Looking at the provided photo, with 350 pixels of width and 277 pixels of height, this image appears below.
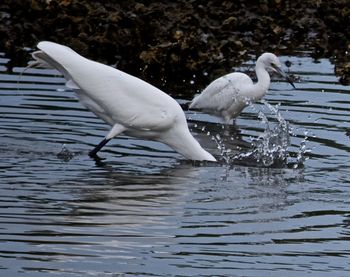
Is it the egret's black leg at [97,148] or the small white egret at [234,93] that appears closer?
the egret's black leg at [97,148]

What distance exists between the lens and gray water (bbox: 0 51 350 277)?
9.02 m

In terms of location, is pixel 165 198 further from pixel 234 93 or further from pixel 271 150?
pixel 234 93

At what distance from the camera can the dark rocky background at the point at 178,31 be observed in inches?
756

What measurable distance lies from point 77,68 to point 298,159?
8.31 ft

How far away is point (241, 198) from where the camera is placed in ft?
37.2

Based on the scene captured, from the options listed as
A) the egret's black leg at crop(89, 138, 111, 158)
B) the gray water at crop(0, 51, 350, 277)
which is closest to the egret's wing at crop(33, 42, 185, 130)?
the egret's black leg at crop(89, 138, 111, 158)

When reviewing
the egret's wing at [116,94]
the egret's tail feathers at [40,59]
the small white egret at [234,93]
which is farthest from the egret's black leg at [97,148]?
the small white egret at [234,93]

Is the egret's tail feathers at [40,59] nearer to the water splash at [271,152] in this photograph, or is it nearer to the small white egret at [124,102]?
the small white egret at [124,102]

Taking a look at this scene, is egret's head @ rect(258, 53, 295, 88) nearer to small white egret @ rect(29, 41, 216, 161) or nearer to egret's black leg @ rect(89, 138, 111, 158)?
small white egret @ rect(29, 41, 216, 161)

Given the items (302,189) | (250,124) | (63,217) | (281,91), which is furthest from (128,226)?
(281,91)

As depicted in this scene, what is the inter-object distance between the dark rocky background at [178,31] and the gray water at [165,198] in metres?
2.33

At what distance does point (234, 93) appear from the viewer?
54.2 feet

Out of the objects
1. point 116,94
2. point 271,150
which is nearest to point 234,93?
point 271,150

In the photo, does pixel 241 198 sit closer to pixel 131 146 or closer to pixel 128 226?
pixel 128 226
